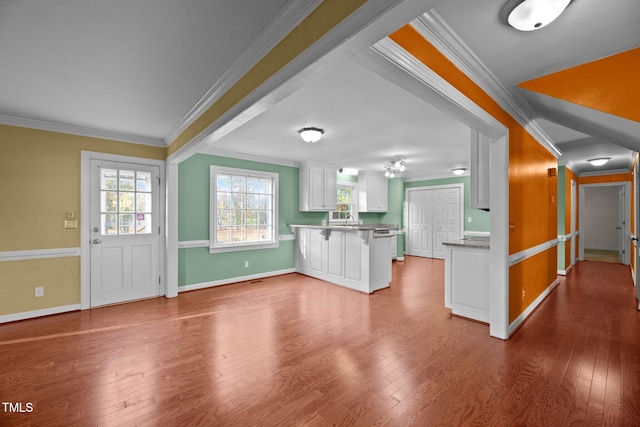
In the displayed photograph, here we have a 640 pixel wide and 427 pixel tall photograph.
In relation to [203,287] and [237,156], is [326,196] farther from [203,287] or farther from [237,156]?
[203,287]

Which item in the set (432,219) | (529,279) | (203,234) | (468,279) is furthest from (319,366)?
(432,219)

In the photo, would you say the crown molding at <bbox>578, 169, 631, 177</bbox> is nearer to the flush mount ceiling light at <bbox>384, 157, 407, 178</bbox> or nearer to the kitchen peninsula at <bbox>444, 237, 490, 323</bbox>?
the flush mount ceiling light at <bbox>384, 157, 407, 178</bbox>

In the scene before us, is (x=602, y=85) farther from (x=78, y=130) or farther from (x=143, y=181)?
(x=78, y=130)

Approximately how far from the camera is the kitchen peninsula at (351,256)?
15.0 ft

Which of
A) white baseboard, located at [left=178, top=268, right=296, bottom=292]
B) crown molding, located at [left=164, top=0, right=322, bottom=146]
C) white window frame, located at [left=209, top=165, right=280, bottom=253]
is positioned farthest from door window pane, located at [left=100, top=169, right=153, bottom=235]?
crown molding, located at [left=164, top=0, right=322, bottom=146]

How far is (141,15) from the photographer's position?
64.8 inches

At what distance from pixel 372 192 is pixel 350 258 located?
341cm

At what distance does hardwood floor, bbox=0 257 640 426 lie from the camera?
1.82 meters

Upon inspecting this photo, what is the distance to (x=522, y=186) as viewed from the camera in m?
3.30

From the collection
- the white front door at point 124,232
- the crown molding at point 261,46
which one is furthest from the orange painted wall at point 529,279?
the white front door at point 124,232

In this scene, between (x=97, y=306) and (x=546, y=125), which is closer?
(x=546, y=125)

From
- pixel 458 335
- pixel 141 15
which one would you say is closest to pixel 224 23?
pixel 141 15

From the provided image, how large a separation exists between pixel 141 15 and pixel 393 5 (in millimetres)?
1508

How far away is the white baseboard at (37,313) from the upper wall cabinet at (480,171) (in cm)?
532
